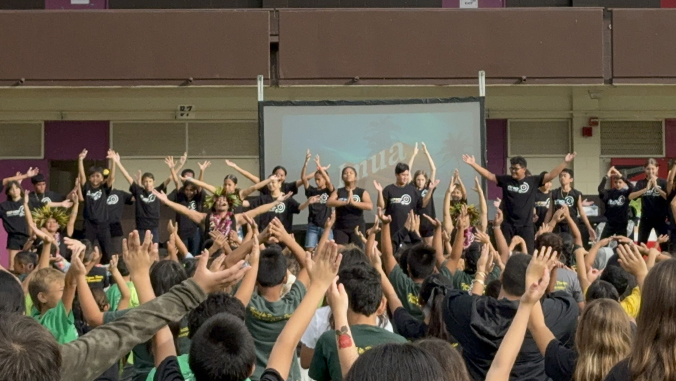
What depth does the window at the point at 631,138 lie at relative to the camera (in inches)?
769

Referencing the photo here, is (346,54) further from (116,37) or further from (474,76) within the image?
(116,37)

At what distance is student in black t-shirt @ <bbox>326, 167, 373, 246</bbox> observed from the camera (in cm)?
1308

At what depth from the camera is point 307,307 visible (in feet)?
11.3

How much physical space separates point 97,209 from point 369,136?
457 centimetres

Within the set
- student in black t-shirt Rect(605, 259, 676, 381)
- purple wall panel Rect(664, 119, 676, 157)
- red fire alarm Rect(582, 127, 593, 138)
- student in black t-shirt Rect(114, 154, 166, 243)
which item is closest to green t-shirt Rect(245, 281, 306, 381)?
student in black t-shirt Rect(605, 259, 676, 381)

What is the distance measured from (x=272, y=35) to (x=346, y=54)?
1.39m

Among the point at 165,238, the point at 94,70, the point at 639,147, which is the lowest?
the point at 165,238

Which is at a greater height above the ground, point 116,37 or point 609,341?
point 116,37

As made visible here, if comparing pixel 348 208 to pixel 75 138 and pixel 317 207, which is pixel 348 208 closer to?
pixel 317 207

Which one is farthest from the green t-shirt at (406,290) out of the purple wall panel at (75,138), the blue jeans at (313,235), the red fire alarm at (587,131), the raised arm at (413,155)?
the purple wall panel at (75,138)

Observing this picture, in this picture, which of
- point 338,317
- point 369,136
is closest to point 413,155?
point 369,136

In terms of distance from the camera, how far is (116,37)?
54.5 feet

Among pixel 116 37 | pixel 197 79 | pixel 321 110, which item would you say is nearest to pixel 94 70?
pixel 116 37

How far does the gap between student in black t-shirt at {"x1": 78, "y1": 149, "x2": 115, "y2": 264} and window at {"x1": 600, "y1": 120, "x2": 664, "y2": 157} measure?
34.3ft
